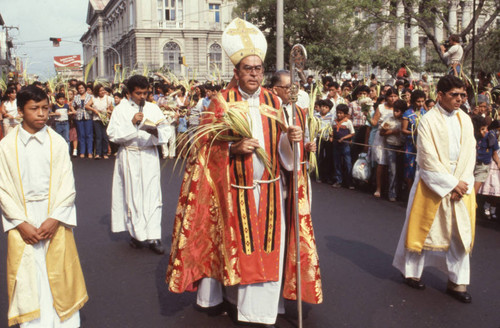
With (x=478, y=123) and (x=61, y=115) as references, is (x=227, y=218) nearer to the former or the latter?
(x=478, y=123)

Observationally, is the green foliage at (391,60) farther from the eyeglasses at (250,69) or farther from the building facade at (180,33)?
the eyeglasses at (250,69)

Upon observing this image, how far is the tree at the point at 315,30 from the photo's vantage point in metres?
33.7

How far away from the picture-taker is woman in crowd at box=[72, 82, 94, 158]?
1462 cm

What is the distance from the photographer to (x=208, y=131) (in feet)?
13.7

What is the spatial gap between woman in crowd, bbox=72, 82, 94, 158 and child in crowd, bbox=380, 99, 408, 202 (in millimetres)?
8160

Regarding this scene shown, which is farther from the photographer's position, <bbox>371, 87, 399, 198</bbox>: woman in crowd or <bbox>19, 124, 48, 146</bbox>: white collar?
<bbox>371, 87, 399, 198</bbox>: woman in crowd

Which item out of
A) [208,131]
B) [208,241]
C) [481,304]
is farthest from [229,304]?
[481,304]

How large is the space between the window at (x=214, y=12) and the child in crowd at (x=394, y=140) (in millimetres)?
52934

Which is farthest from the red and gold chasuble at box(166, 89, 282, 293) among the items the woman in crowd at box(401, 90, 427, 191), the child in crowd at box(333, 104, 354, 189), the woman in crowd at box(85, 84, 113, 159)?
the woman in crowd at box(85, 84, 113, 159)

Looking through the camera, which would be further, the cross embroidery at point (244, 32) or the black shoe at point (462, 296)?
the black shoe at point (462, 296)

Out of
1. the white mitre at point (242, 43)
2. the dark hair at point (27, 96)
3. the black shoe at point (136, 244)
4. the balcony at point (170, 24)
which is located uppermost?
the balcony at point (170, 24)

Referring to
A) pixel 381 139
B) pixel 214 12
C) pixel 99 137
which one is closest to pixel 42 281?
pixel 381 139

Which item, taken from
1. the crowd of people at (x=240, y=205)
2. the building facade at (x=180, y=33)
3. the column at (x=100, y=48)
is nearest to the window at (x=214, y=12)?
the building facade at (x=180, y=33)

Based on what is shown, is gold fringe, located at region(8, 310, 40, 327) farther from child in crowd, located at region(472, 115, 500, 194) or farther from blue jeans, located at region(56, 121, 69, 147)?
blue jeans, located at region(56, 121, 69, 147)
